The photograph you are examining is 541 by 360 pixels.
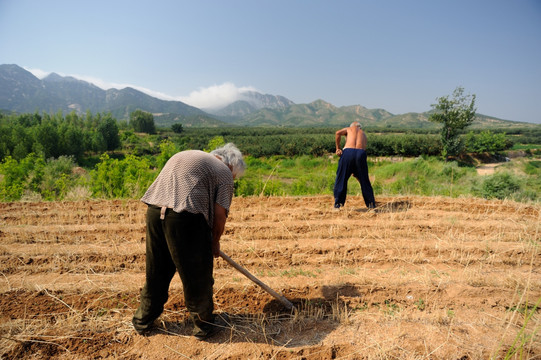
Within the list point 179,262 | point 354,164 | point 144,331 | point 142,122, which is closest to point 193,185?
point 179,262

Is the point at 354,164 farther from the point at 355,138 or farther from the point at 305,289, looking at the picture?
the point at 305,289

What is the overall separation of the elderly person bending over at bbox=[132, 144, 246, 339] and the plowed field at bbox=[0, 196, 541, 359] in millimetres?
394

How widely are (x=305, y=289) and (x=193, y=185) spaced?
1.85 metres

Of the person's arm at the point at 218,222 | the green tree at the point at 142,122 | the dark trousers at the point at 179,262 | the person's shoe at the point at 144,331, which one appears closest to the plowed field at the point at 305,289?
the person's shoe at the point at 144,331

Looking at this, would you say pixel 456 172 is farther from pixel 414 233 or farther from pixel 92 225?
pixel 92 225

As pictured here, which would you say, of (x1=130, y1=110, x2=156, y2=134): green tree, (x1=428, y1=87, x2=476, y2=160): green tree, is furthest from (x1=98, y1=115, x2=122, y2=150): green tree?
(x1=428, y1=87, x2=476, y2=160): green tree

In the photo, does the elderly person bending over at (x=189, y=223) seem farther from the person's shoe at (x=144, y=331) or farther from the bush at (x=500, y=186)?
the bush at (x=500, y=186)

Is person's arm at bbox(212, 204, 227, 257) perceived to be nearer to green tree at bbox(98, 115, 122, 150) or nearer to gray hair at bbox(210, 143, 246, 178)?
gray hair at bbox(210, 143, 246, 178)

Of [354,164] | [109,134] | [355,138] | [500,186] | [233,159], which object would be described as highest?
[109,134]

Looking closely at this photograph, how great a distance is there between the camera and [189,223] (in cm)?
210

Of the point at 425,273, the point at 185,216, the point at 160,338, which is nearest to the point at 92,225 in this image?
the point at 160,338

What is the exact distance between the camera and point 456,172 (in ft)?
47.6

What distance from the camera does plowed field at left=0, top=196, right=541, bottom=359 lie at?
2.36 meters

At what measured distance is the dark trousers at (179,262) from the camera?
2.11 meters
